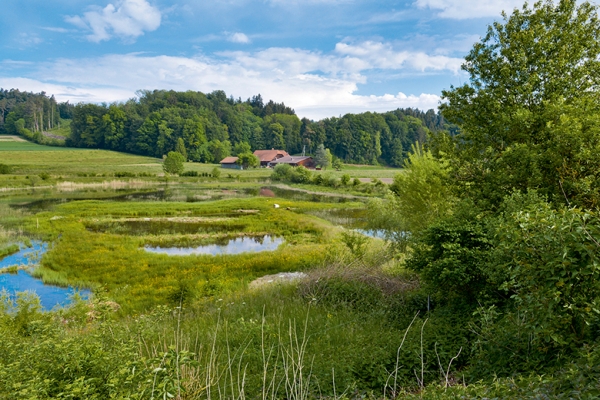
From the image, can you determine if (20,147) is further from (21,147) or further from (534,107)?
(534,107)

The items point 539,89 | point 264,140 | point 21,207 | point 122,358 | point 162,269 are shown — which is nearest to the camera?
Result: point 122,358

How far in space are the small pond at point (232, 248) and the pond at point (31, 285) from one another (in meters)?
6.76

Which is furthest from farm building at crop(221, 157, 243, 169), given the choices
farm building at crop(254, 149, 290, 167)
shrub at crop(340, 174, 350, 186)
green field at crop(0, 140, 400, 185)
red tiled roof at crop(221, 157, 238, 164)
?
shrub at crop(340, 174, 350, 186)

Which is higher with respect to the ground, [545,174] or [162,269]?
[545,174]

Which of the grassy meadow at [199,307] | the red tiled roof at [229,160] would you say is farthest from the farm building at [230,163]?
the grassy meadow at [199,307]

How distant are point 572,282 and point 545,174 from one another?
676 centimetres

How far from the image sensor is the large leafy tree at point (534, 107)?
967 centimetres

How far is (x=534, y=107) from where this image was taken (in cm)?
1173

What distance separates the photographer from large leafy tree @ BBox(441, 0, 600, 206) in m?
9.67

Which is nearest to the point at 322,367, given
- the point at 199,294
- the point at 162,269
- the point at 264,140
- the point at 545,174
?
the point at 545,174

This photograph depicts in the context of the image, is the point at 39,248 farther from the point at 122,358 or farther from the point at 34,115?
the point at 34,115

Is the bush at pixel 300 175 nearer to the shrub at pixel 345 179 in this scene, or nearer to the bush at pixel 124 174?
the shrub at pixel 345 179

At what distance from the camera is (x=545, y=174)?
10242 millimetres

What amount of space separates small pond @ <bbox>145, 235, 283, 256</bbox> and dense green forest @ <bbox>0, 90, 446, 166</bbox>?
110625 mm
